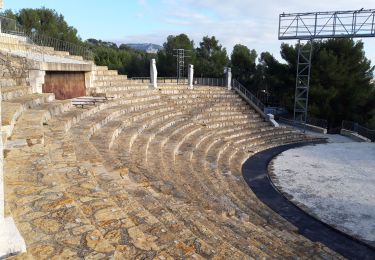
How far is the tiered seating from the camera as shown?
9.42ft

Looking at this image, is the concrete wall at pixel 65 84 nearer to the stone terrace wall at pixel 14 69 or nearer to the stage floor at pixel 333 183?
the stone terrace wall at pixel 14 69

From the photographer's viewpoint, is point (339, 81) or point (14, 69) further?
point (339, 81)

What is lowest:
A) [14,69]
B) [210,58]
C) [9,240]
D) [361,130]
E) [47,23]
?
[361,130]

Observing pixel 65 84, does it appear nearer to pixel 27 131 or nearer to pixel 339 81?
pixel 27 131

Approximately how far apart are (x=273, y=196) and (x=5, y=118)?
749 cm

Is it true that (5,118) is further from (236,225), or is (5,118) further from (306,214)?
(306,214)

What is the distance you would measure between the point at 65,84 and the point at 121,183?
7660mm

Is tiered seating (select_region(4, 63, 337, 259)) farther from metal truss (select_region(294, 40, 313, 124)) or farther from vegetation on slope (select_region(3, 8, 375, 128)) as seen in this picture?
vegetation on slope (select_region(3, 8, 375, 128))

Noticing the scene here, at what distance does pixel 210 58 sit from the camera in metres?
35.4

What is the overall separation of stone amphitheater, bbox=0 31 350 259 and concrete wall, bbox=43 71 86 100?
35 centimetres

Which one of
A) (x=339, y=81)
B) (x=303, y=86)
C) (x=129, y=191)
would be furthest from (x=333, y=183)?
(x=339, y=81)

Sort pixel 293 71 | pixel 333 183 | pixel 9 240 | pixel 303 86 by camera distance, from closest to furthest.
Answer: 1. pixel 9 240
2. pixel 333 183
3. pixel 303 86
4. pixel 293 71

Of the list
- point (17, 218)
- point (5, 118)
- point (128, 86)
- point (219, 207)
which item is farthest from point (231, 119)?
point (17, 218)

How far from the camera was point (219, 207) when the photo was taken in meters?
6.36
